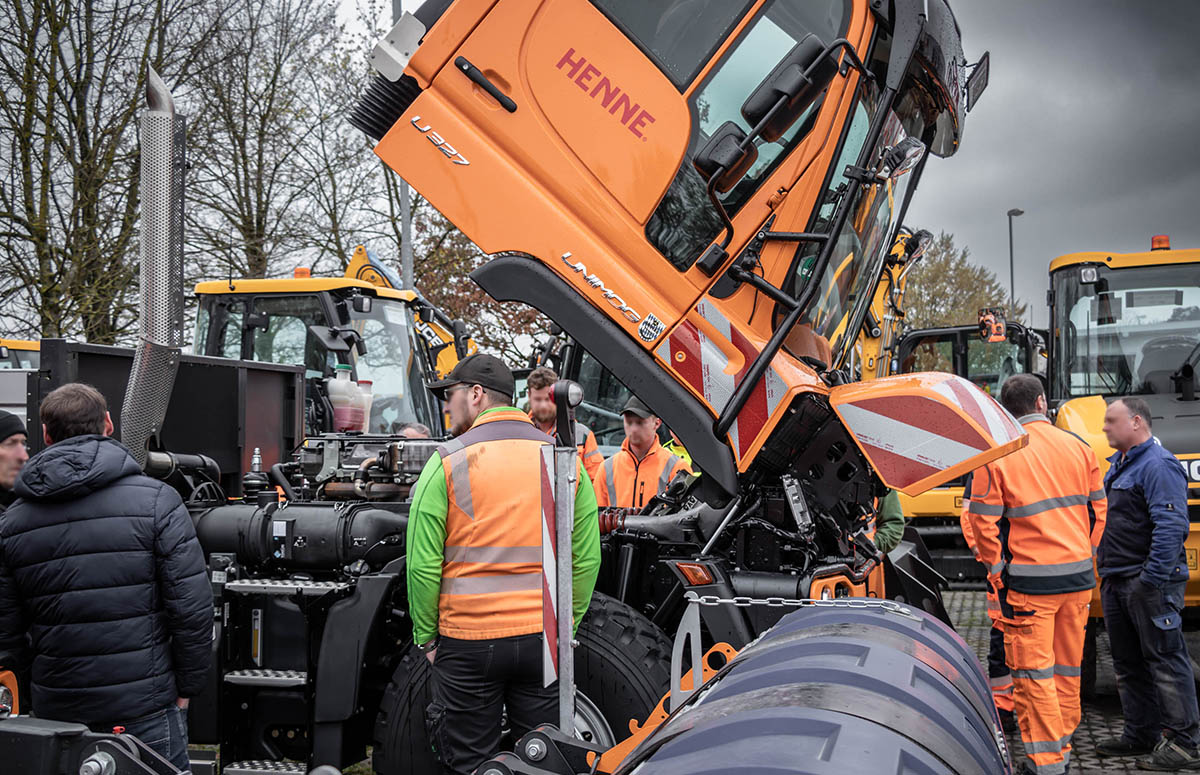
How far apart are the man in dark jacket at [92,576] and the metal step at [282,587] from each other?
2.47 ft

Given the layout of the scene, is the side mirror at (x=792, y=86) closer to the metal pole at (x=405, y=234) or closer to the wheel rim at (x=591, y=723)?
the wheel rim at (x=591, y=723)

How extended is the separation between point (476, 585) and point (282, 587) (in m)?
1.42

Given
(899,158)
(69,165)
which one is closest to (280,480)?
(899,158)

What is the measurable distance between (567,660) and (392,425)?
9242mm

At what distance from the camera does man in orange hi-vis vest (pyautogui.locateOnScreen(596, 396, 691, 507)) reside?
251 inches

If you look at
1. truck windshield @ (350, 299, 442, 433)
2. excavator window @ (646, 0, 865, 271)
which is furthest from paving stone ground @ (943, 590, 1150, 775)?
truck windshield @ (350, 299, 442, 433)

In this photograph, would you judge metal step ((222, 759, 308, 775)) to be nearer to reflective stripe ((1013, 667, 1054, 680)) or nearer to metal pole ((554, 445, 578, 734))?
metal pole ((554, 445, 578, 734))

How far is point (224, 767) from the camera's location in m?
4.72

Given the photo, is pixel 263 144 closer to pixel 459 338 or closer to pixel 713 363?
pixel 459 338

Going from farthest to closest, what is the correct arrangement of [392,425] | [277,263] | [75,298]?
[277,263] < [75,298] < [392,425]

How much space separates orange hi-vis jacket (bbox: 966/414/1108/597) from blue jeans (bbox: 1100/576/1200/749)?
77 cm

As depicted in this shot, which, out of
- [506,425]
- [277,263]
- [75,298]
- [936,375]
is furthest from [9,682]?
[277,263]

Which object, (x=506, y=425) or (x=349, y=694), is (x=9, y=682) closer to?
(x=349, y=694)

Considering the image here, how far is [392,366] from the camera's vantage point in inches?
470
